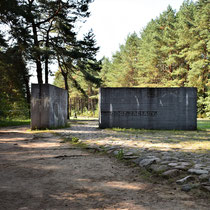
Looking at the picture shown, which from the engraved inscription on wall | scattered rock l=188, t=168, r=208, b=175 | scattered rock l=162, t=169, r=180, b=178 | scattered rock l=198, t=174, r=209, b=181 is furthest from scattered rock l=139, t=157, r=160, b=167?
the engraved inscription on wall

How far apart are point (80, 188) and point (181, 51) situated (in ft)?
107

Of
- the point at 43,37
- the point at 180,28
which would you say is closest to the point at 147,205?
the point at 43,37

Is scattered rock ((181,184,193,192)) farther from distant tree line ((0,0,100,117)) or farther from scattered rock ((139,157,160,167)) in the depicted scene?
distant tree line ((0,0,100,117))

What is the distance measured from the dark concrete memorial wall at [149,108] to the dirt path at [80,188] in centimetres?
774

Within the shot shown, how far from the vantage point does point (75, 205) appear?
8.19ft

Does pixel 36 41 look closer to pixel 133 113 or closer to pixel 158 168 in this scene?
pixel 133 113

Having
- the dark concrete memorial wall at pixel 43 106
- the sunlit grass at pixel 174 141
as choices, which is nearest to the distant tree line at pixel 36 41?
the dark concrete memorial wall at pixel 43 106

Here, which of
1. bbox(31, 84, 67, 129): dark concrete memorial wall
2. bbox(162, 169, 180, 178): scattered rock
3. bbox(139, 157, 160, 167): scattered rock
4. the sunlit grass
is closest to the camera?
bbox(162, 169, 180, 178): scattered rock

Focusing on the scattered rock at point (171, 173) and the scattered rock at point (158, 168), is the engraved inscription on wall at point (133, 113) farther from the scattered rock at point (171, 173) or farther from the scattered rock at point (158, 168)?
the scattered rock at point (171, 173)

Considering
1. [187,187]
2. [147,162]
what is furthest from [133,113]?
[187,187]

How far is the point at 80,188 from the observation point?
307 centimetres

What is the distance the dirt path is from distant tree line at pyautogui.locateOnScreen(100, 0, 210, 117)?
2660 centimetres

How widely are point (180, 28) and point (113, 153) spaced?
104 ft

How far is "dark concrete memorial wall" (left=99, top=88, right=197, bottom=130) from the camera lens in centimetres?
1223
